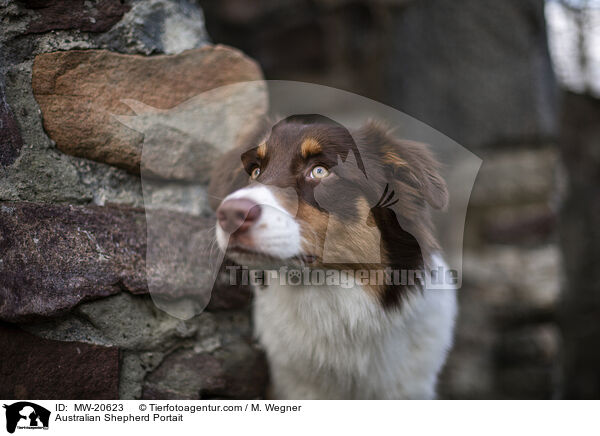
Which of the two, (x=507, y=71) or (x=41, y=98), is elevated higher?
(x=41, y=98)

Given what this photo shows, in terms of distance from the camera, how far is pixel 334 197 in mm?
1515

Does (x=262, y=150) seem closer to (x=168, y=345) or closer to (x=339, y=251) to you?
(x=339, y=251)

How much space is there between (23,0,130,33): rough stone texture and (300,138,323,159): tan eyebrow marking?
2.48 feet

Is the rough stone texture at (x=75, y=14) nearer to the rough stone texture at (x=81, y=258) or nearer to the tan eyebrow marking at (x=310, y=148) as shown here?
the rough stone texture at (x=81, y=258)

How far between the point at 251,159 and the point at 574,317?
434 centimetres

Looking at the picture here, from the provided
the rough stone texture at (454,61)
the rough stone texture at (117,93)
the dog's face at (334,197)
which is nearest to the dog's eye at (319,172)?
the dog's face at (334,197)

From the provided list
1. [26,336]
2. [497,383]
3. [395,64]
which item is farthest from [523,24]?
[26,336]

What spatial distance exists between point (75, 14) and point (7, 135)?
1.47 feet

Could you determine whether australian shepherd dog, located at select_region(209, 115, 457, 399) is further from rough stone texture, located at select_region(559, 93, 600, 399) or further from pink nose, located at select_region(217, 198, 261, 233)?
rough stone texture, located at select_region(559, 93, 600, 399)

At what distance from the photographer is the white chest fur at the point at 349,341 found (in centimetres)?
170

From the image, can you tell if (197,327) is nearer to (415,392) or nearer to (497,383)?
(415,392)

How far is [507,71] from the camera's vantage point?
3518 mm
